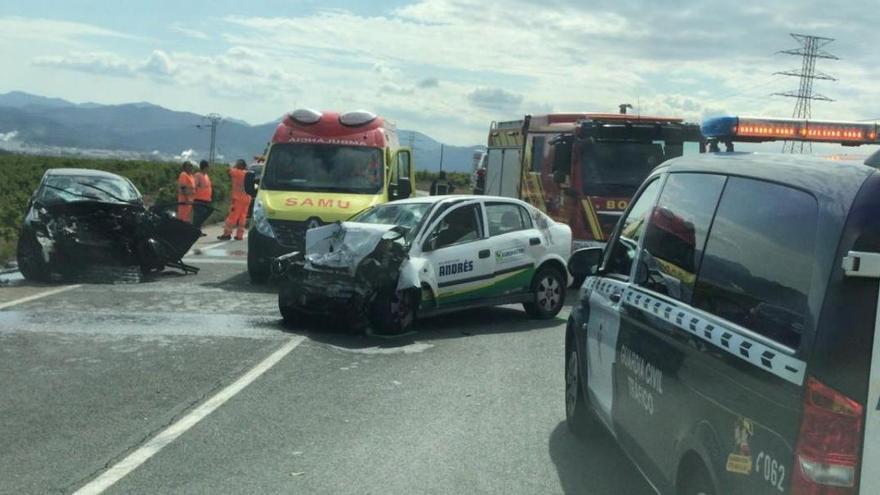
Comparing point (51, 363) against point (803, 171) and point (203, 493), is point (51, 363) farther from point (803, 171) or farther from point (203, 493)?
point (803, 171)

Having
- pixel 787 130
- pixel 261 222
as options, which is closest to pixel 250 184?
pixel 261 222

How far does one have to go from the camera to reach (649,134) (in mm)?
15359

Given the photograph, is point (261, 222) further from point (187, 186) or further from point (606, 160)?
point (187, 186)

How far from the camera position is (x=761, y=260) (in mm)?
3355

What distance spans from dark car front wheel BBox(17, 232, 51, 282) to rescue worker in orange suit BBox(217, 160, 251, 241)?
741 cm

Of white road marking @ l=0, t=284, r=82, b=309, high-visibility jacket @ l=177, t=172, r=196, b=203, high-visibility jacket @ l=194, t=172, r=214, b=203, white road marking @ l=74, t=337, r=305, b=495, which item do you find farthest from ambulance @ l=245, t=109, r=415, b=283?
high-visibility jacket @ l=194, t=172, r=214, b=203

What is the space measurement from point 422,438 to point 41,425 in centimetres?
256

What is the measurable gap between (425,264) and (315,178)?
5.34 metres

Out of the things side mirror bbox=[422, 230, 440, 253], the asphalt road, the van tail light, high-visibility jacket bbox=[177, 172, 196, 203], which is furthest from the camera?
high-visibility jacket bbox=[177, 172, 196, 203]

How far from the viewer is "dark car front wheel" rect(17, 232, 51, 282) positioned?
14.4 metres

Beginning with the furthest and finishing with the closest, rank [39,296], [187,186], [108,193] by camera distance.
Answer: [187,186] < [108,193] < [39,296]

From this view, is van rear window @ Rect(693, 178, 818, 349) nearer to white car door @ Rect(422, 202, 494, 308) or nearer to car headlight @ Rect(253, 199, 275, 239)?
white car door @ Rect(422, 202, 494, 308)

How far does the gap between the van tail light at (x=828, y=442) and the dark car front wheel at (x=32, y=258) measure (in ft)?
44.5

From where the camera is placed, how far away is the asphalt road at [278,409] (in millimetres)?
5531
